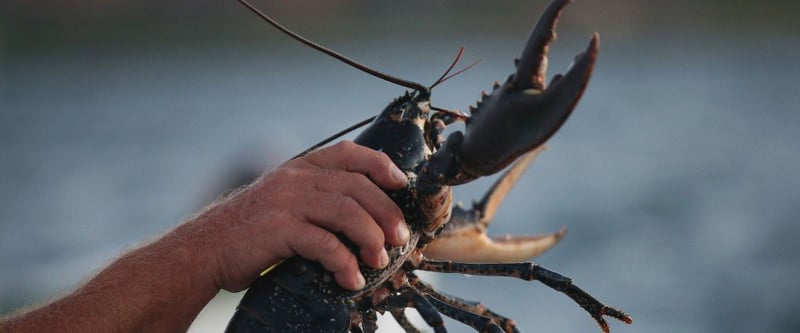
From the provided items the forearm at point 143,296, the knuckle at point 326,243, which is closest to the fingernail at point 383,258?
the knuckle at point 326,243

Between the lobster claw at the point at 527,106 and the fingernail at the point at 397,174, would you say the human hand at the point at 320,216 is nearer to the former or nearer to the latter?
the fingernail at the point at 397,174

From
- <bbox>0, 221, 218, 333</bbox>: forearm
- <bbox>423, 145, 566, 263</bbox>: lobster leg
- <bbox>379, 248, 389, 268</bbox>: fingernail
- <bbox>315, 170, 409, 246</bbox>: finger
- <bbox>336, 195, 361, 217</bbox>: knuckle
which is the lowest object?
<bbox>0, 221, 218, 333</bbox>: forearm

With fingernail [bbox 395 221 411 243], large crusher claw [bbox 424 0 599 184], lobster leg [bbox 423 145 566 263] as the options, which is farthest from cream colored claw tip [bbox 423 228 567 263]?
large crusher claw [bbox 424 0 599 184]

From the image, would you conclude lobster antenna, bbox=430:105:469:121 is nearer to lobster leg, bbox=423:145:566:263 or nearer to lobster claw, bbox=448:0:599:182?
lobster claw, bbox=448:0:599:182

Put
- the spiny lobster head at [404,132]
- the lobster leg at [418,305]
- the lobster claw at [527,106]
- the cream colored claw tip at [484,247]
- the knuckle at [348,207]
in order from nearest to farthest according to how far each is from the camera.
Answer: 1. the lobster claw at [527,106]
2. the knuckle at [348,207]
3. the lobster leg at [418,305]
4. the spiny lobster head at [404,132]
5. the cream colored claw tip at [484,247]

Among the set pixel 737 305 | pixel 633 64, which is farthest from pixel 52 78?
pixel 737 305

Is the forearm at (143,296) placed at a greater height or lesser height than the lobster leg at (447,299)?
lesser

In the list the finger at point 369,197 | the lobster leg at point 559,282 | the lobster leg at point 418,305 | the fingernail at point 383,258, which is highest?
the lobster leg at point 559,282

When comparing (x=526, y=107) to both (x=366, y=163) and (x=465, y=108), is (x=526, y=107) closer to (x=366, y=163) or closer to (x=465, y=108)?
(x=366, y=163)
